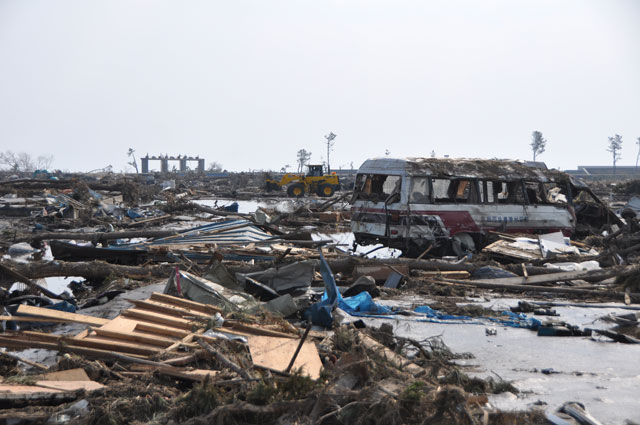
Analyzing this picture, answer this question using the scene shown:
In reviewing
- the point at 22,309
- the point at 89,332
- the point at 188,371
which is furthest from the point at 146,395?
the point at 22,309

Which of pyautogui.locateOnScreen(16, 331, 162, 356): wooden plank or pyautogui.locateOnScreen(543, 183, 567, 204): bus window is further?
pyautogui.locateOnScreen(543, 183, 567, 204): bus window

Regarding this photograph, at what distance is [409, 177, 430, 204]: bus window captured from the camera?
13789 millimetres

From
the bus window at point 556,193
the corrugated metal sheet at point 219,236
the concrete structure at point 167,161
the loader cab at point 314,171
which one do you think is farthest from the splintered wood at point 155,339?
the concrete structure at point 167,161

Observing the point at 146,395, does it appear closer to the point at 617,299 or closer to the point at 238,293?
the point at 238,293

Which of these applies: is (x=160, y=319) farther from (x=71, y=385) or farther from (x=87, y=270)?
(x=87, y=270)

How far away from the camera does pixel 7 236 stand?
1869 centimetres

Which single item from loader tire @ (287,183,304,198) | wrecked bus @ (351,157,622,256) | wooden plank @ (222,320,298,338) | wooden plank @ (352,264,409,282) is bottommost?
loader tire @ (287,183,304,198)

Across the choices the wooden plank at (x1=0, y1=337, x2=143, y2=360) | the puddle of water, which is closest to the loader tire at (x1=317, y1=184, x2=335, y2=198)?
the puddle of water

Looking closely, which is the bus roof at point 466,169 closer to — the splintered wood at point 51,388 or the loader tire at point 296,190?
the splintered wood at point 51,388

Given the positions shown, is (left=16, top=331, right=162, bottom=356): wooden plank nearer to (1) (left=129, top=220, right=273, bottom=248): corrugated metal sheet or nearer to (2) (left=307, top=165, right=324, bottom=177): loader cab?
A: (1) (left=129, top=220, right=273, bottom=248): corrugated metal sheet

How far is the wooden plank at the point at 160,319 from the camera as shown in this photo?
6629mm

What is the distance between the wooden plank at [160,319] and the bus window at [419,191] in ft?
25.8

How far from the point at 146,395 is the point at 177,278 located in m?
3.79

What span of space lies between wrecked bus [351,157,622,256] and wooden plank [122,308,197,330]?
24.9 feet
